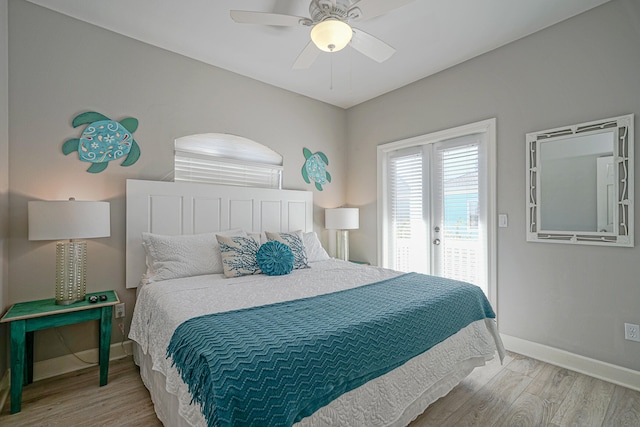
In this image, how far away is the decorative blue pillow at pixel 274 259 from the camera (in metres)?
2.45

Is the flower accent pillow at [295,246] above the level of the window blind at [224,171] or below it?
below

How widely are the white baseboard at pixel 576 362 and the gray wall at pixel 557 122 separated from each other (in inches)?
1.8

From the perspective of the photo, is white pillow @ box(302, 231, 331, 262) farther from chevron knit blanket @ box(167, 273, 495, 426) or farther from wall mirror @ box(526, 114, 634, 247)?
wall mirror @ box(526, 114, 634, 247)

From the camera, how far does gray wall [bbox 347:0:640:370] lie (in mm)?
2135

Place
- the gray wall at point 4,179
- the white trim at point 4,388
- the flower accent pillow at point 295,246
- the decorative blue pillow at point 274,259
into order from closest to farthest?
the white trim at point 4,388 < the gray wall at point 4,179 < the decorative blue pillow at point 274,259 < the flower accent pillow at point 295,246

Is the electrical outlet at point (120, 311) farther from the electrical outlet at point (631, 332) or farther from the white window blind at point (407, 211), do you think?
the electrical outlet at point (631, 332)

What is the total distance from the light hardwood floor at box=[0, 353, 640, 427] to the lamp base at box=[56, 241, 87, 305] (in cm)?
62

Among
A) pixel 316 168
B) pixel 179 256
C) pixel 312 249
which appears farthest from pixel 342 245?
pixel 179 256

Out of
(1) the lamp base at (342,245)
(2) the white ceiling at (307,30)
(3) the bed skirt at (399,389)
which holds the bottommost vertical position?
(3) the bed skirt at (399,389)

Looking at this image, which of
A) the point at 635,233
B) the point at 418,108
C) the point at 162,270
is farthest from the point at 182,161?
the point at 635,233

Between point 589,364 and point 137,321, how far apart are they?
338 cm

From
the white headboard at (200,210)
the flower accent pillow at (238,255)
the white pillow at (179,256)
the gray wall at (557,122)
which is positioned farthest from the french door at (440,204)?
the white pillow at (179,256)

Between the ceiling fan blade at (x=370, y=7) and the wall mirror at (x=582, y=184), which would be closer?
the ceiling fan blade at (x=370, y=7)

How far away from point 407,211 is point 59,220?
324cm
